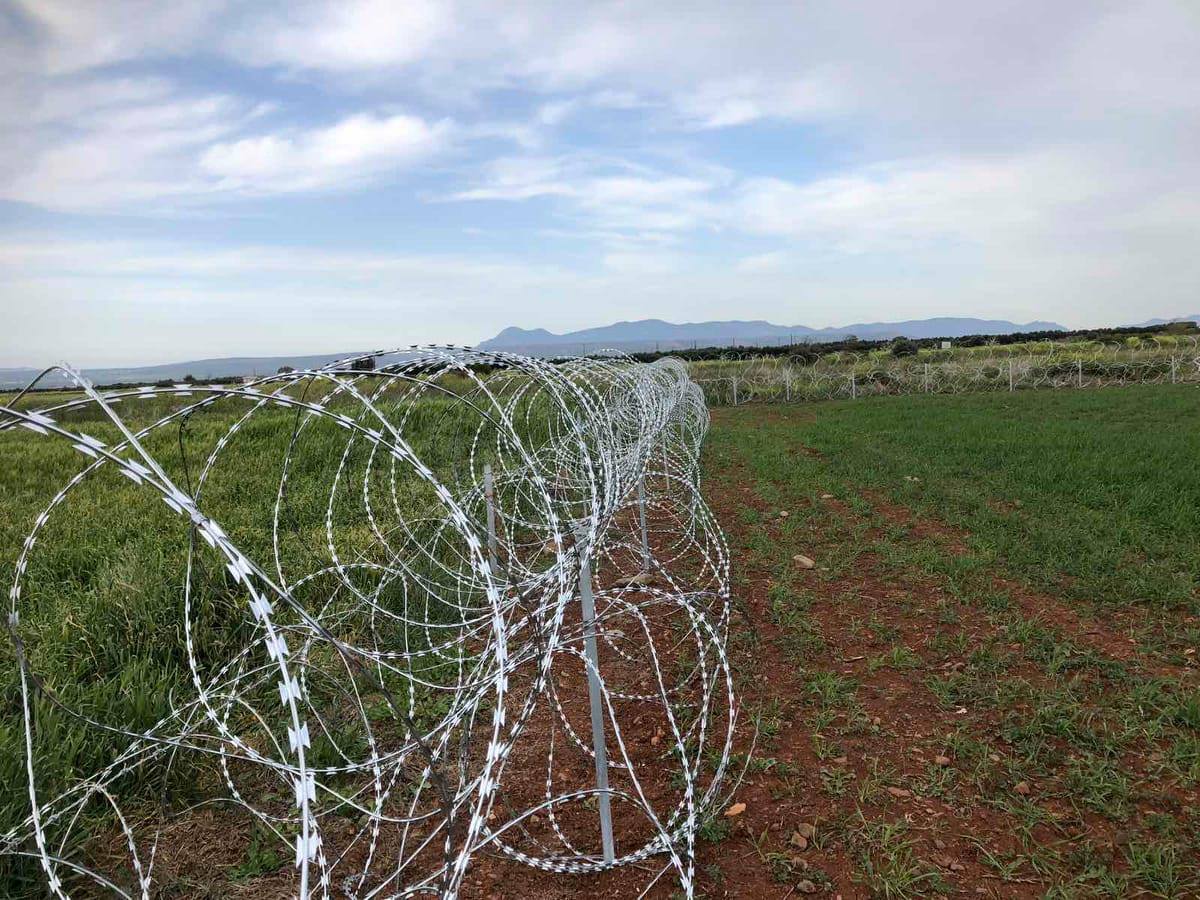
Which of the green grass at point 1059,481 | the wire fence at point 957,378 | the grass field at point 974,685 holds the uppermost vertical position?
the wire fence at point 957,378

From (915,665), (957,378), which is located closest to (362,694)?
(915,665)

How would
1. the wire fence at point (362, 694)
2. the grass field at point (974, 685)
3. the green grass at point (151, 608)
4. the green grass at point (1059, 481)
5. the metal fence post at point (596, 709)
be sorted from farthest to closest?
the green grass at point (1059, 481) → the green grass at point (151, 608) → the grass field at point (974, 685) → the metal fence post at point (596, 709) → the wire fence at point (362, 694)

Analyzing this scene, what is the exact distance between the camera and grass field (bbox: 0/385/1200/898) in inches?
102

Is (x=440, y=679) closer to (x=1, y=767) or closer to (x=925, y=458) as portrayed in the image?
(x=1, y=767)

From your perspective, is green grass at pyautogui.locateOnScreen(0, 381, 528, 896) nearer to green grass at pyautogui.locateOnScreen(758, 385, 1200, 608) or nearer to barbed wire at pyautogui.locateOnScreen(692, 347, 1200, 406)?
green grass at pyautogui.locateOnScreen(758, 385, 1200, 608)

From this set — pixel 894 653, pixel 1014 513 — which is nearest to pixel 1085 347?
pixel 1014 513

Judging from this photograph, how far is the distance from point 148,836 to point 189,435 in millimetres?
9044

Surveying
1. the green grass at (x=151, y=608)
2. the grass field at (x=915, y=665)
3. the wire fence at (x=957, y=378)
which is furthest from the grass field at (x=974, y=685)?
the wire fence at (x=957, y=378)

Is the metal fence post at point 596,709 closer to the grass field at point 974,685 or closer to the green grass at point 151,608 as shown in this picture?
the grass field at point 974,685

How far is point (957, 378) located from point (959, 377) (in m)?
0.09

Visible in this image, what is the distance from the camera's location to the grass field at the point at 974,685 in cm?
256

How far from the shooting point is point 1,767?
263 cm

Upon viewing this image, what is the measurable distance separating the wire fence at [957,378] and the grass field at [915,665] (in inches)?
574

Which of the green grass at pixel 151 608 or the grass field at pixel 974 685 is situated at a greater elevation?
the green grass at pixel 151 608
